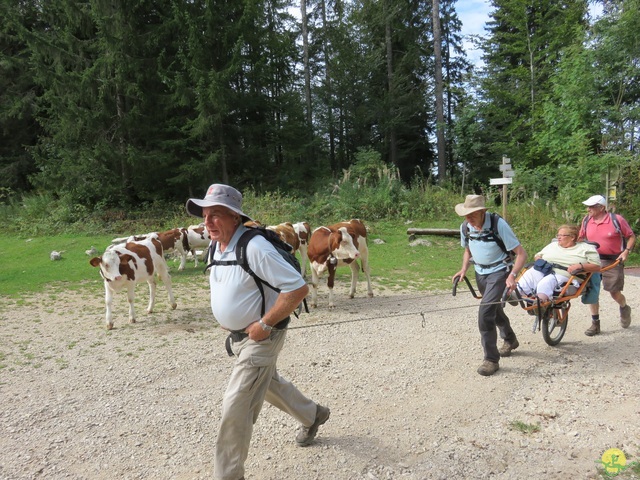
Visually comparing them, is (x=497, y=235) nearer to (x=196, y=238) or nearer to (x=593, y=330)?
(x=593, y=330)

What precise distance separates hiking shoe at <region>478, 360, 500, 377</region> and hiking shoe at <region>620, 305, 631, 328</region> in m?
2.76

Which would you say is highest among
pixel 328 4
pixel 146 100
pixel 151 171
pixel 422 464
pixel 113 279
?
pixel 328 4

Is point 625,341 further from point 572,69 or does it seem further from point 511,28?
point 511,28

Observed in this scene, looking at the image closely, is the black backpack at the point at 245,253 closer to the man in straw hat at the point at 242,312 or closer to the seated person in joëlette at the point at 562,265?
the man in straw hat at the point at 242,312

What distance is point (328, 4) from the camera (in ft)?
97.6

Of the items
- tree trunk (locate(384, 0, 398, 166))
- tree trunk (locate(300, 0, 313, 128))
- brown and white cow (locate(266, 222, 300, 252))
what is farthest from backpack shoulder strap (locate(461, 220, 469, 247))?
tree trunk (locate(384, 0, 398, 166))

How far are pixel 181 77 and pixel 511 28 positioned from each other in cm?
2188

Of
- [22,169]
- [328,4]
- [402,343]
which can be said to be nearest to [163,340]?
[402,343]

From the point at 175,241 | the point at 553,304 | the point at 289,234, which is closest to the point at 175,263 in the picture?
the point at 175,241

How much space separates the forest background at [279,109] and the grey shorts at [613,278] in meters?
8.10

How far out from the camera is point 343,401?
4.33 m

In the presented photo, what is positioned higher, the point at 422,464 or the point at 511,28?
the point at 511,28

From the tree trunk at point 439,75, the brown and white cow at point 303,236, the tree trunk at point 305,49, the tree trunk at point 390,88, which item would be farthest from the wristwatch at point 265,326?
the tree trunk at point 390,88

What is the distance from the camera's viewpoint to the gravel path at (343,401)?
11.0 ft
